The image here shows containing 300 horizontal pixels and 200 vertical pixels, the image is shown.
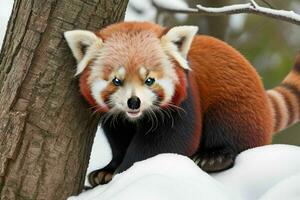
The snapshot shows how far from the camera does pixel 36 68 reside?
271 centimetres

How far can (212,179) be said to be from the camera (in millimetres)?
2402

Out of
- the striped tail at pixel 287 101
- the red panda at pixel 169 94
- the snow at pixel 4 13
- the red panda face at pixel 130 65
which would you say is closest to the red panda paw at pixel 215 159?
the red panda at pixel 169 94

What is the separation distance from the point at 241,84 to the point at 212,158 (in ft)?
1.37

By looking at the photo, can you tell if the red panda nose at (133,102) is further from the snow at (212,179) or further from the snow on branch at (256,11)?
→ the snow on branch at (256,11)

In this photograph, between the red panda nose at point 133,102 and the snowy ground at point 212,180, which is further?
the red panda nose at point 133,102

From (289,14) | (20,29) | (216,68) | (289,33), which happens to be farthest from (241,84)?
(289,33)

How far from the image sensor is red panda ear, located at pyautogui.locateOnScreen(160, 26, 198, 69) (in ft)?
9.00

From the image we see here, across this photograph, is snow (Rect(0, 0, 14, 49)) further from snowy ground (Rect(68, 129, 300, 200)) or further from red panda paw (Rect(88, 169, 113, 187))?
snowy ground (Rect(68, 129, 300, 200))

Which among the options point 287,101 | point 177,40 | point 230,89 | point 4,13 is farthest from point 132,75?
point 4,13

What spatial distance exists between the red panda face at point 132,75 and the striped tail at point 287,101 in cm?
98

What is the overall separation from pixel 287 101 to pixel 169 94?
3.44 feet

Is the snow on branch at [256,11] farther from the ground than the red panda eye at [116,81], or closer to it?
farther from the ground

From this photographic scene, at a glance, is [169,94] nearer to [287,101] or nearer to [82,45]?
[82,45]

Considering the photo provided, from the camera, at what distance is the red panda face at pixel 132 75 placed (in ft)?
8.51
